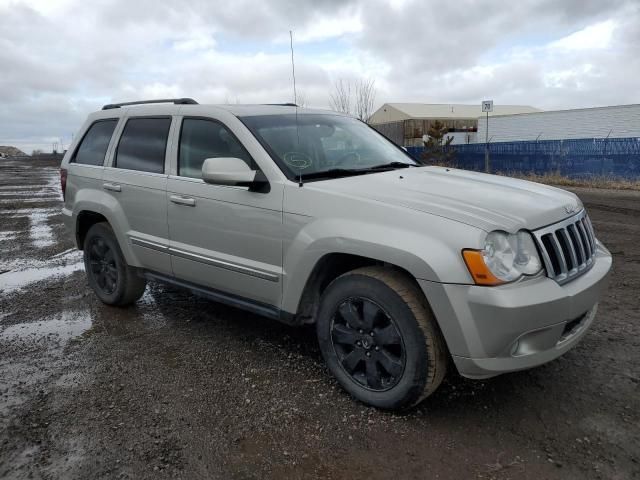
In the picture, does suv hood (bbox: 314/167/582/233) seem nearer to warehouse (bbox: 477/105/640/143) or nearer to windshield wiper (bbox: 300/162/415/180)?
windshield wiper (bbox: 300/162/415/180)

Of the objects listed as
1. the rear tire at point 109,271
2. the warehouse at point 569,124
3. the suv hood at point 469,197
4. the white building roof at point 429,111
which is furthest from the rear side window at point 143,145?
the white building roof at point 429,111

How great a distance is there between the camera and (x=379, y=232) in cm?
291

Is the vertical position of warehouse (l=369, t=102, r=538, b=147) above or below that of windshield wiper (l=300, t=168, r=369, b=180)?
above

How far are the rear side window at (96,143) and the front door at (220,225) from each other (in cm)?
122

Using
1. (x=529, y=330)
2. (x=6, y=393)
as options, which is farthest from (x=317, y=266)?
(x=6, y=393)

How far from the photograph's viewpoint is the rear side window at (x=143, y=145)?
434 centimetres

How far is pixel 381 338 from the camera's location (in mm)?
2980

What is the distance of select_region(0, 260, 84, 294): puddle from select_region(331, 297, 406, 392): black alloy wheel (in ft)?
14.4

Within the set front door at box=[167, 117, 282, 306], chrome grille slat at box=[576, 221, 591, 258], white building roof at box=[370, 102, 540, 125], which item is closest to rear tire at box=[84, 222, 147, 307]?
front door at box=[167, 117, 282, 306]

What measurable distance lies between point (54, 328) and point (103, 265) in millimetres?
740

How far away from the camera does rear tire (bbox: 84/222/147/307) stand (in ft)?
15.9

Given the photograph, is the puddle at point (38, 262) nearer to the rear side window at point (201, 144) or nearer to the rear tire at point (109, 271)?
the rear tire at point (109, 271)

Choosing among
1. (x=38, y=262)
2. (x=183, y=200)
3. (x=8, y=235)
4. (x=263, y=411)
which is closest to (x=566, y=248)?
(x=263, y=411)

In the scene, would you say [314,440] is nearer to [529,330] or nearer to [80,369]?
[529,330]
